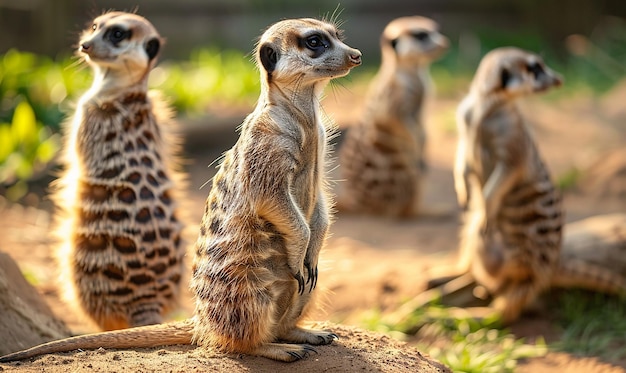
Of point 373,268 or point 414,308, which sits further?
point 373,268

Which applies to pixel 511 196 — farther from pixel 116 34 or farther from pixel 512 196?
pixel 116 34

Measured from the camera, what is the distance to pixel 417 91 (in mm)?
7617

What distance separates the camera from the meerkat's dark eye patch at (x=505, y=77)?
521 cm

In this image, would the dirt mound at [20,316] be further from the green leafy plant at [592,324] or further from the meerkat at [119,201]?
the green leafy plant at [592,324]

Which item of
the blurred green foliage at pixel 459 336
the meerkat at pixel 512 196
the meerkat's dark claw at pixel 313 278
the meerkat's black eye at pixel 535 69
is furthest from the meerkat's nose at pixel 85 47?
the meerkat's black eye at pixel 535 69

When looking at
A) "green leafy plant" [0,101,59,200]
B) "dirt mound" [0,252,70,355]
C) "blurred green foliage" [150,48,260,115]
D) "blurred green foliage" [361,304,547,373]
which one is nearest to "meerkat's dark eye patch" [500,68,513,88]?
"blurred green foliage" [361,304,547,373]

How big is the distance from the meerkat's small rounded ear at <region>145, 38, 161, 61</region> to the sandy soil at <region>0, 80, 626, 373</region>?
126 centimetres

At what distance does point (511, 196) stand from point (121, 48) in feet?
8.28

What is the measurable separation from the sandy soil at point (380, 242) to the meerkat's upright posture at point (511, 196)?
305 mm

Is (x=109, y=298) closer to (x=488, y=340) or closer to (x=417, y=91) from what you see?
(x=488, y=340)

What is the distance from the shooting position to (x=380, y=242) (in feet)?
22.6

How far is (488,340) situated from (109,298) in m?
2.19

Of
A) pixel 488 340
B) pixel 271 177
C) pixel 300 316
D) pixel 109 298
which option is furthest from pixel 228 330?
pixel 488 340

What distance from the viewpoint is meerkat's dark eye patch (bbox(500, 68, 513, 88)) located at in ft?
17.1
